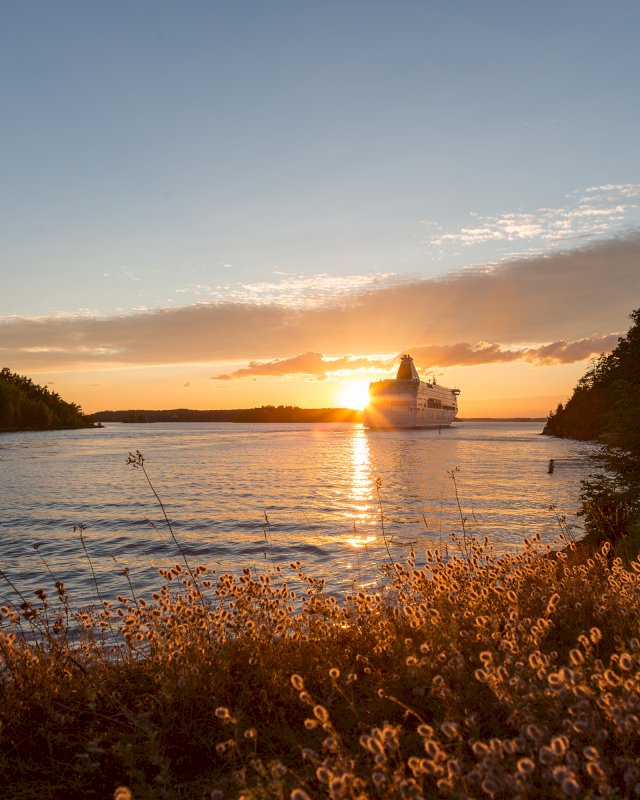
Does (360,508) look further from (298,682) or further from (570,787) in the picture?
(570,787)

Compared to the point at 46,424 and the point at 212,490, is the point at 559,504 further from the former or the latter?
the point at 46,424

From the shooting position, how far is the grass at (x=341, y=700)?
3.54m

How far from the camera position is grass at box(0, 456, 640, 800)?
354 cm

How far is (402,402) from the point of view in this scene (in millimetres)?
161000

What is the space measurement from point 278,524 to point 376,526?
3768 mm

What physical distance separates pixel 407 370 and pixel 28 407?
103 metres

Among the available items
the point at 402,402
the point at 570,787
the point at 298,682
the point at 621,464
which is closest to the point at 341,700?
the point at 298,682

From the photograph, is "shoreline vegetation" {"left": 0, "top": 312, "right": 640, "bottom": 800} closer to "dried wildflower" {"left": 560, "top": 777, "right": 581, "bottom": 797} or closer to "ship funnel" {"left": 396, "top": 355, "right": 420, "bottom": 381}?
"dried wildflower" {"left": 560, "top": 777, "right": 581, "bottom": 797}

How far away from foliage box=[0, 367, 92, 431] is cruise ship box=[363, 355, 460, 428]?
8978 cm

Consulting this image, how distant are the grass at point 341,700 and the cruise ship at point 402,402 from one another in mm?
154439

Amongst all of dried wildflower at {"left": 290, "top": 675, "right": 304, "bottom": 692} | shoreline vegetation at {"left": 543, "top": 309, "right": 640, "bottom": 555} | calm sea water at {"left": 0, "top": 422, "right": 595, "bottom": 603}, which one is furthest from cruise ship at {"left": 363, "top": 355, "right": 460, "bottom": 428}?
dried wildflower at {"left": 290, "top": 675, "right": 304, "bottom": 692}

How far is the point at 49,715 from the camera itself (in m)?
5.26

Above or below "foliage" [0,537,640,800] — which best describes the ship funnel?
above

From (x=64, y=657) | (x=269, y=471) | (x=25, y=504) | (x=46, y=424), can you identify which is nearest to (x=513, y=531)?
(x=64, y=657)
